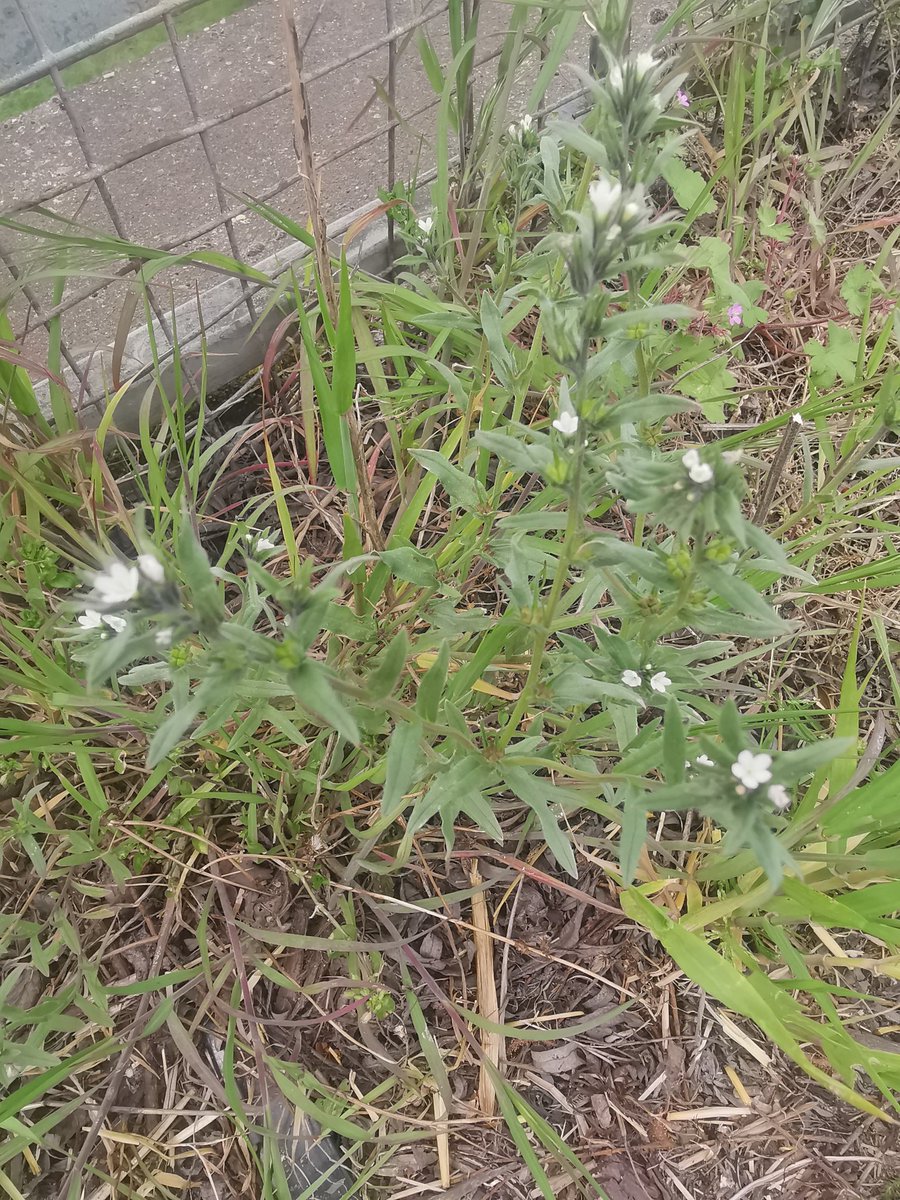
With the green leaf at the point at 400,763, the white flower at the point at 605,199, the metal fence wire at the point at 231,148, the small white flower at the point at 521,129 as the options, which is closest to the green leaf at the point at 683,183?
the metal fence wire at the point at 231,148

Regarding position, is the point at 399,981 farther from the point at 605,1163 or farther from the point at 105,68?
the point at 105,68

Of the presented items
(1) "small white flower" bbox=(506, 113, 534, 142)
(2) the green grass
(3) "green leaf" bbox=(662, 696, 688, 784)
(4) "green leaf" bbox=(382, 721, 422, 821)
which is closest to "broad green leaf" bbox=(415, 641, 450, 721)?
(4) "green leaf" bbox=(382, 721, 422, 821)

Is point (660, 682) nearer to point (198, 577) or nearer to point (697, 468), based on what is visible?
point (697, 468)

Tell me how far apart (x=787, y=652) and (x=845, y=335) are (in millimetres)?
977

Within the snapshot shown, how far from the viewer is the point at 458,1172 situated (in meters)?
1.77

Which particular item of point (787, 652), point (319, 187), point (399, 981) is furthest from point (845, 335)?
point (399, 981)

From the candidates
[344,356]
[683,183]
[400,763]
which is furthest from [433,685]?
[683,183]

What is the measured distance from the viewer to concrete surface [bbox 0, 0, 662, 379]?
2975mm

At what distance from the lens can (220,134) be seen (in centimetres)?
318

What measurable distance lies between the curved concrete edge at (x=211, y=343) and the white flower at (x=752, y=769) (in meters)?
1.87

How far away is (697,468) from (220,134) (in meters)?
2.91

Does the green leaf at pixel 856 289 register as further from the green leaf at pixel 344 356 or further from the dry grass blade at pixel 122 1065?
the dry grass blade at pixel 122 1065

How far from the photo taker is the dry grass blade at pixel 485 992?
5.88 feet

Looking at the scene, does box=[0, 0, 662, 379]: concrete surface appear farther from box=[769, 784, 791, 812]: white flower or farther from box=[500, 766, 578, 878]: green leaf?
box=[769, 784, 791, 812]: white flower
